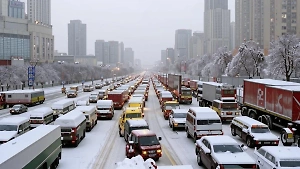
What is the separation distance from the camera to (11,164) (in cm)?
1183

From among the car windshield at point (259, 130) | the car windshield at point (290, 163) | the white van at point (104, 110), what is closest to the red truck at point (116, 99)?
the white van at point (104, 110)

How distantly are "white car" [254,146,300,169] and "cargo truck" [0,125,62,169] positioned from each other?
9.54 m

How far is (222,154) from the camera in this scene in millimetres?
16578

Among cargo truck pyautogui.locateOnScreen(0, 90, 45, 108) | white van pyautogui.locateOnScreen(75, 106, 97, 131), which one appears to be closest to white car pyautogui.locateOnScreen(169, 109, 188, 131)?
white van pyautogui.locateOnScreen(75, 106, 97, 131)

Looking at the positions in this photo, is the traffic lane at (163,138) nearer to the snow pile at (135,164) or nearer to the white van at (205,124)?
the white van at (205,124)

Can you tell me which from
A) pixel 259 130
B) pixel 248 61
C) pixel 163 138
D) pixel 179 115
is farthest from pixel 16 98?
pixel 248 61

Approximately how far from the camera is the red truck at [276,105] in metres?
24.7

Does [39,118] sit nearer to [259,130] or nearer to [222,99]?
[259,130]

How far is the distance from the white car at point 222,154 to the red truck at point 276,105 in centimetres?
796

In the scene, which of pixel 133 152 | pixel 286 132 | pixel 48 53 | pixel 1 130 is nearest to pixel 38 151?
pixel 133 152

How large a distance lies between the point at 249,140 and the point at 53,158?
12.7 meters

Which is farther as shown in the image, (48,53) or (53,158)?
(48,53)

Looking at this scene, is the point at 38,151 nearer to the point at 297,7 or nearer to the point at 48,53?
the point at 297,7

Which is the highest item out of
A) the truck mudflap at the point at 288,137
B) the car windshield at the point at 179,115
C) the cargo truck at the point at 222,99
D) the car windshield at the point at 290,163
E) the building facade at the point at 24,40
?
the building facade at the point at 24,40
